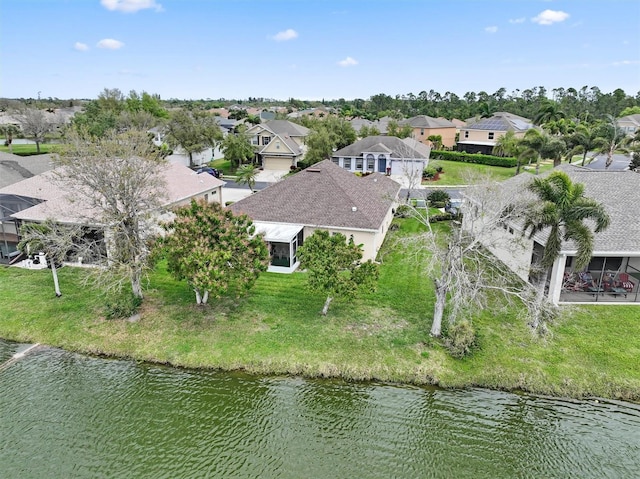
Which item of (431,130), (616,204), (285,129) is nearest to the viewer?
Result: (616,204)

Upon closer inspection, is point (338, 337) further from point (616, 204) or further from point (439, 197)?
point (439, 197)

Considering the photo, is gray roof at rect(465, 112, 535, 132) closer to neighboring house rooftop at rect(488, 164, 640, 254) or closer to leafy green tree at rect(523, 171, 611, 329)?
neighboring house rooftop at rect(488, 164, 640, 254)

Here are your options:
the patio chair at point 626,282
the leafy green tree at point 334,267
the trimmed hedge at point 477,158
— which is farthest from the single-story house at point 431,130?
the leafy green tree at point 334,267

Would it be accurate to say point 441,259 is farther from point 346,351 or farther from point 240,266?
point 240,266

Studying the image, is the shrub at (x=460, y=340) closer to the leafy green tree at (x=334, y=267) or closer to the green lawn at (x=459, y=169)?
the leafy green tree at (x=334, y=267)

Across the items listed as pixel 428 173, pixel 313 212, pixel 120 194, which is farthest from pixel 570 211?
pixel 428 173

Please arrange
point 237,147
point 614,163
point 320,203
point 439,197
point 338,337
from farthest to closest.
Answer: point 614,163 → point 237,147 → point 439,197 → point 320,203 → point 338,337

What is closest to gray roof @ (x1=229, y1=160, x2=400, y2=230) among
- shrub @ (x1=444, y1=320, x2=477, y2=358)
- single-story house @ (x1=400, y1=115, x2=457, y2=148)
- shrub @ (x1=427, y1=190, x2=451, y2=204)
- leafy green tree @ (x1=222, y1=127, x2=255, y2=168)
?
shrub @ (x1=444, y1=320, x2=477, y2=358)
